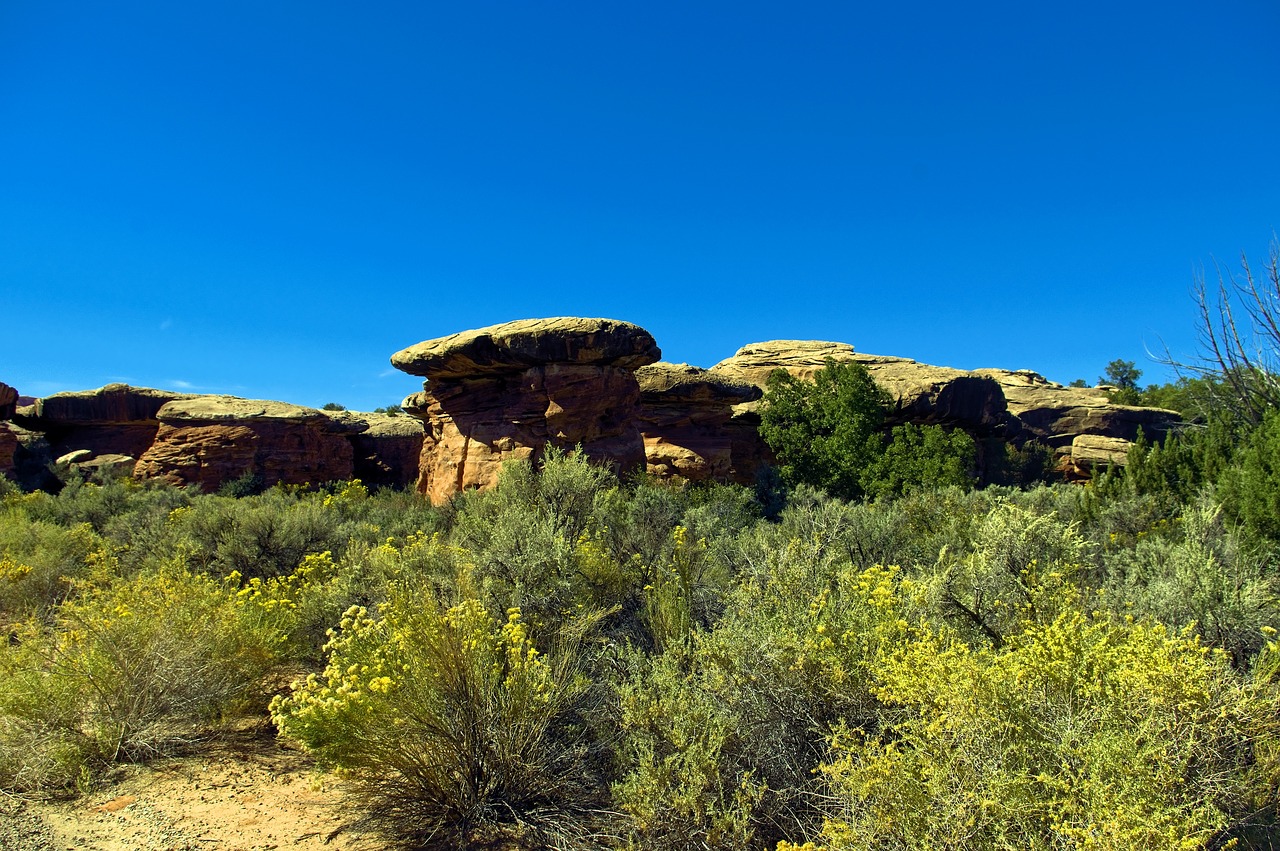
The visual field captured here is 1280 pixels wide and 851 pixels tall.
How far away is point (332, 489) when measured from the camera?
22.6 meters

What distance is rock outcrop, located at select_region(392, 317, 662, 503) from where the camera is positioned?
55.2 feet

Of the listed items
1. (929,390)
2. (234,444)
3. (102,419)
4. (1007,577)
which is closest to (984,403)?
(929,390)

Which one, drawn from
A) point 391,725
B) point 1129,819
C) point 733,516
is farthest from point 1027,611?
point 733,516

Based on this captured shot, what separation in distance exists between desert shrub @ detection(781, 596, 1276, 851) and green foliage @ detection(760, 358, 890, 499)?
16.2 metres

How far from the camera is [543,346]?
1683cm

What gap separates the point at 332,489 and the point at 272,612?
17.9 m

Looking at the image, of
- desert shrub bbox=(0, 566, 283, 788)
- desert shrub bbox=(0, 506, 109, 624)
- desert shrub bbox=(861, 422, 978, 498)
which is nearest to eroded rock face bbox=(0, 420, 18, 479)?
desert shrub bbox=(0, 506, 109, 624)

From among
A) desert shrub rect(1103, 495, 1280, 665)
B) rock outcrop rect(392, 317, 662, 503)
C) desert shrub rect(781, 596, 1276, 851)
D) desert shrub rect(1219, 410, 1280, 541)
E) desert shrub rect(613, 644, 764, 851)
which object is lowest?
desert shrub rect(613, 644, 764, 851)

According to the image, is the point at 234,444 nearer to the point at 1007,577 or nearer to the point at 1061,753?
the point at 1007,577

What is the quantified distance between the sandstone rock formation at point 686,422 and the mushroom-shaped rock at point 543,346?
3087 millimetres

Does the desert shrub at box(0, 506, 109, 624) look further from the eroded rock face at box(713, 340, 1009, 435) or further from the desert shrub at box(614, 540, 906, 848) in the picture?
the eroded rock face at box(713, 340, 1009, 435)

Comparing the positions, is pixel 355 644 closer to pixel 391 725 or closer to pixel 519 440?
pixel 391 725

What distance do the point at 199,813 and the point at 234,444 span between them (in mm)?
22389

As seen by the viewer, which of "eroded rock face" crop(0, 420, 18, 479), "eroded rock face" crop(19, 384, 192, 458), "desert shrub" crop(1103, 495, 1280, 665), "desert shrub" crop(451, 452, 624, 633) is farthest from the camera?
"eroded rock face" crop(19, 384, 192, 458)
